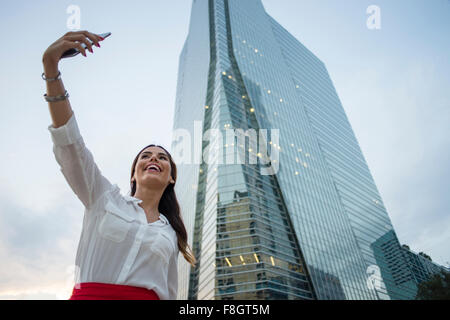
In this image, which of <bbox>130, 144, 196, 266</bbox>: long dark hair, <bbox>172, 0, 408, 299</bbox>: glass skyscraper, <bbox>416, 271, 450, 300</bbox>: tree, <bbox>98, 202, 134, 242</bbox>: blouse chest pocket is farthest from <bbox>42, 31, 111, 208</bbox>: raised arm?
<bbox>172, 0, 408, 299</bbox>: glass skyscraper

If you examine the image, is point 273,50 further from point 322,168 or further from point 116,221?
point 116,221

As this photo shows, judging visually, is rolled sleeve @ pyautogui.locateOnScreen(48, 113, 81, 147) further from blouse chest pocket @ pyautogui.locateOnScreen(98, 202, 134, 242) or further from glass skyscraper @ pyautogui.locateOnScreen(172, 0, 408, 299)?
glass skyscraper @ pyautogui.locateOnScreen(172, 0, 408, 299)

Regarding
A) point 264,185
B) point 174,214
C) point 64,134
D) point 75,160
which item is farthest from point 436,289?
point 64,134

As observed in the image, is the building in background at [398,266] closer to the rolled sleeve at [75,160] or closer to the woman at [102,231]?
the woman at [102,231]

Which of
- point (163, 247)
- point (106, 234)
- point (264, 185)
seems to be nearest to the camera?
point (106, 234)

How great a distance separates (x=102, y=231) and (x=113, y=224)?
7 cm

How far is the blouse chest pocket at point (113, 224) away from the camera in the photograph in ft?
5.09

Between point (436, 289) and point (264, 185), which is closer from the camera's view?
point (436, 289)

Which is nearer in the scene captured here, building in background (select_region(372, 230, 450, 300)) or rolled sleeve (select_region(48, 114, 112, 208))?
rolled sleeve (select_region(48, 114, 112, 208))

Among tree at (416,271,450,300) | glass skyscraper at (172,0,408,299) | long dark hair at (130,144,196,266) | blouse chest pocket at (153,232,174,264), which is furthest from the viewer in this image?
glass skyscraper at (172,0,408,299)

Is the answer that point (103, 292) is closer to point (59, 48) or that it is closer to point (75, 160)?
point (75, 160)

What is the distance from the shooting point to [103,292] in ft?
4.59

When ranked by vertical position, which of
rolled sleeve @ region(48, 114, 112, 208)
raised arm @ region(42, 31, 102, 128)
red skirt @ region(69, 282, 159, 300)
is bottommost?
red skirt @ region(69, 282, 159, 300)

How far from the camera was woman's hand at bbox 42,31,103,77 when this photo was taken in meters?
1.31
